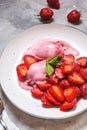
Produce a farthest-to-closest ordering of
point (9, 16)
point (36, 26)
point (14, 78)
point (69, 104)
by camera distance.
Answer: point (9, 16), point (36, 26), point (14, 78), point (69, 104)

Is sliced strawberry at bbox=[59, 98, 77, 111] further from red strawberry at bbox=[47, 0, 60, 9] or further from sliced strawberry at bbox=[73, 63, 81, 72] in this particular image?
red strawberry at bbox=[47, 0, 60, 9]

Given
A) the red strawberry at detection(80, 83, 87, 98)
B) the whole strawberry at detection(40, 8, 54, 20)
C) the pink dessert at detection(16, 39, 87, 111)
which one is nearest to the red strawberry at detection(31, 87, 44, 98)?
the pink dessert at detection(16, 39, 87, 111)

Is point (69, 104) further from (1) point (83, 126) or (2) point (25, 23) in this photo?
(2) point (25, 23)

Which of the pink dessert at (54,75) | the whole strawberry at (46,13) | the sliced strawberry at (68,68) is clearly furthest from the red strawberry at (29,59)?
the whole strawberry at (46,13)

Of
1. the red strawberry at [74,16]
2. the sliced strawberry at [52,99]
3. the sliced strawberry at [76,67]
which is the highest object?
the red strawberry at [74,16]

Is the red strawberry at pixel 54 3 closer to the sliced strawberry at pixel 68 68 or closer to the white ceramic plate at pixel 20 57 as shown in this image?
the white ceramic plate at pixel 20 57

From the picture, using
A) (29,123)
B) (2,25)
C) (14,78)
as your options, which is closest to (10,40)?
(2,25)

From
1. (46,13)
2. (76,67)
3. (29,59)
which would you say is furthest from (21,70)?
(46,13)
